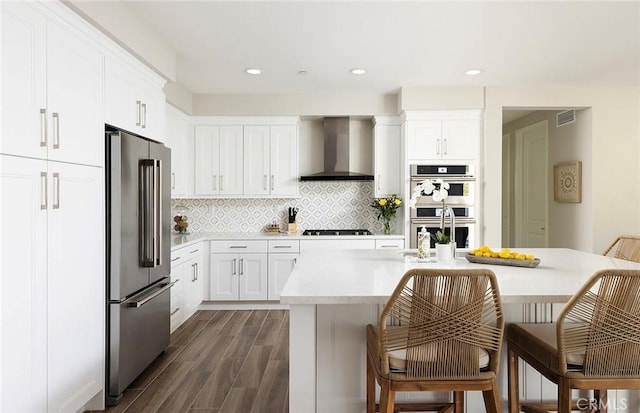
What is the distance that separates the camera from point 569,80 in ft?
14.8

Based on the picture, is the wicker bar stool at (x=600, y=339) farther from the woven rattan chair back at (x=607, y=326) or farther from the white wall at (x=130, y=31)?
the white wall at (x=130, y=31)

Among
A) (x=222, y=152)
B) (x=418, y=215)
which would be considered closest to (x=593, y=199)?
(x=418, y=215)

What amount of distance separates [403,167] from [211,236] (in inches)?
96.6

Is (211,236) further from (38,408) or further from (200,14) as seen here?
(38,408)

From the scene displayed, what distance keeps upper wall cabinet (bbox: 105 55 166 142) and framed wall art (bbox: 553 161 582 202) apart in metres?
4.70

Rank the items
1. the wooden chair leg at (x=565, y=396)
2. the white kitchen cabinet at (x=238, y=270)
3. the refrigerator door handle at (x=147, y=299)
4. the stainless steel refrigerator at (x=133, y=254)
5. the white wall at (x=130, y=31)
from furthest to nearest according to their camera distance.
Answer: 1. the white kitchen cabinet at (x=238, y=270)
2. the refrigerator door handle at (x=147, y=299)
3. the stainless steel refrigerator at (x=133, y=254)
4. the white wall at (x=130, y=31)
5. the wooden chair leg at (x=565, y=396)

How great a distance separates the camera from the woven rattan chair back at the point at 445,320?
1.57 meters

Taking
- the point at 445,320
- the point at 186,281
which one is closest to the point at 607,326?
the point at 445,320

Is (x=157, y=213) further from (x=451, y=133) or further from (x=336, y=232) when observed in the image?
(x=451, y=133)

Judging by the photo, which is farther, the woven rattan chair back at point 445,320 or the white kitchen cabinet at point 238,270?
the white kitchen cabinet at point 238,270

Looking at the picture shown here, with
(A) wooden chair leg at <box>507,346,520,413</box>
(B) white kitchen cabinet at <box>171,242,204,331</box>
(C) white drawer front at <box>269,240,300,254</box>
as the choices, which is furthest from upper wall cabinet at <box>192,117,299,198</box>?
(A) wooden chair leg at <box>507,346,520,413</box>

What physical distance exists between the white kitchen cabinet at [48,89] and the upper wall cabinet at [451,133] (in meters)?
3.41

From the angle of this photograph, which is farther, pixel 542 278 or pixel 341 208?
pixel 341 208

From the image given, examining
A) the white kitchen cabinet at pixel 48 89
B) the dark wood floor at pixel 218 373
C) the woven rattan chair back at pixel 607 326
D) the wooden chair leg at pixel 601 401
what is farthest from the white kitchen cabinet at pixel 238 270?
the woven rattan chair back at pixel 607 326
